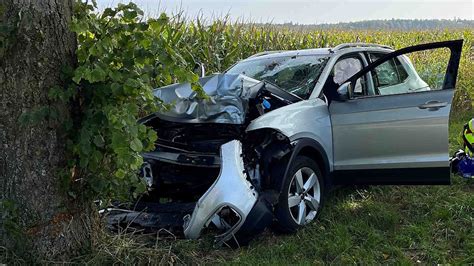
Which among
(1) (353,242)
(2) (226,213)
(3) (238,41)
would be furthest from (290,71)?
(3) (238,41)

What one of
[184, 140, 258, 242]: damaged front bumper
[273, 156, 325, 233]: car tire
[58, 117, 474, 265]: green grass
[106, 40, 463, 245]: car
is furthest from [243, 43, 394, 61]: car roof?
[184, 140, 258, 242]: damaged front bumper

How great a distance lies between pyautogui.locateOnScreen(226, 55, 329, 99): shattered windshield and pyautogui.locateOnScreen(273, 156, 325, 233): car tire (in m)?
0.80

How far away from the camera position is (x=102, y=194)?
3564 millimetres

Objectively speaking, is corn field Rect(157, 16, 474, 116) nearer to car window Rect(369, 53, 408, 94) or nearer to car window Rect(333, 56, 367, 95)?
car window Rect(333, 56, 367, 95)

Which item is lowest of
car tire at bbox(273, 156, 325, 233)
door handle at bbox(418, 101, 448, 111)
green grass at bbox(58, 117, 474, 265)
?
green grass at bbox(58, 117, 474, 265)

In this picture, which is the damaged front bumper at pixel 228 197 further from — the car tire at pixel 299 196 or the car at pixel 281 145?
the car tire at pixel 299 196

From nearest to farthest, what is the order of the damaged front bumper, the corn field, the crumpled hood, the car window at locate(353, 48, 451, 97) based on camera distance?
the damaged front bumper
the crumpled hood
the car window at locate(353, 48, 451, 97)
the corn field

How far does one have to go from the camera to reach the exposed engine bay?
3.90m

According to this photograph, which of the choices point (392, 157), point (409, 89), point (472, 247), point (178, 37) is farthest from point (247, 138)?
point (178, 37)

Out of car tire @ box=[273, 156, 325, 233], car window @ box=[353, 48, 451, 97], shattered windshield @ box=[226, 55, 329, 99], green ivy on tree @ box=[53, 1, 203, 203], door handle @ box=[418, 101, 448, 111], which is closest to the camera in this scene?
green ivy on tree @ box=[53, 1, 203, 203]

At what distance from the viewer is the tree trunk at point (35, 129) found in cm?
324

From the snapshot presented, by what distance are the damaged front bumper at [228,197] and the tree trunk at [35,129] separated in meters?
0.93

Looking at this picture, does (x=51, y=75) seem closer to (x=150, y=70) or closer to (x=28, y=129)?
(x=28, y=129)

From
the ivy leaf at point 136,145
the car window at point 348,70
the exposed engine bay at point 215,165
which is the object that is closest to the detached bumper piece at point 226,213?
the exposed engine bay at point 215,165
